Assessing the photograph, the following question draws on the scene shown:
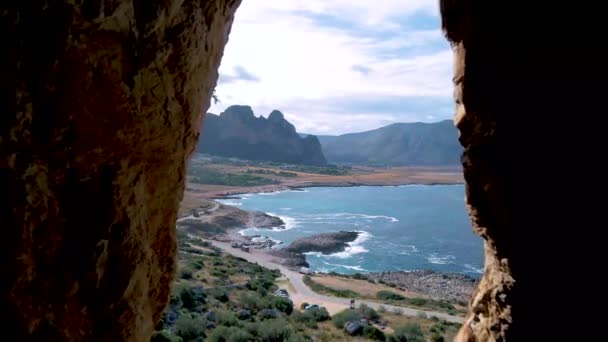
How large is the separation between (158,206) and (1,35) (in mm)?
3200

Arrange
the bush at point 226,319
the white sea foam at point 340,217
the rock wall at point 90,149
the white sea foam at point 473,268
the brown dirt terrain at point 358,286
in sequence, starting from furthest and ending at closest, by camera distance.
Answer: the white sea foam at point 340,217 → the white sea foam at point 473,268 → the brown dirt terrain at point 358,286 → the bush at point 226,319 → the rock wall at point 90,149

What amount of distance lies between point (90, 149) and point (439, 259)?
5511cm

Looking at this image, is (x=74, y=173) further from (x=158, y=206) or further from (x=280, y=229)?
(x=280, y=229)

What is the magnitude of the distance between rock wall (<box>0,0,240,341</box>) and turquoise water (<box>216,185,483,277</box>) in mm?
46237

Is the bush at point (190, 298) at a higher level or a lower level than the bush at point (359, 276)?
higher

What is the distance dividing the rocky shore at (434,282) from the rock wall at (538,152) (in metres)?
35.4

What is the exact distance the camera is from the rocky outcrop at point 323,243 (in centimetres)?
5887

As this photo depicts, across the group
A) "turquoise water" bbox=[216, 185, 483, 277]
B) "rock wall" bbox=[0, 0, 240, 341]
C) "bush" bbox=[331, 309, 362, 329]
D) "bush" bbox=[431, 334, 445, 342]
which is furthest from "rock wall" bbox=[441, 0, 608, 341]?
"turquoise water" bbox=[216, 185, 483, 277]

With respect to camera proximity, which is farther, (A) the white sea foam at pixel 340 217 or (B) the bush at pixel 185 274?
(A) the white sea foam at pixel 340 217

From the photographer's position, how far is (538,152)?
652 centimetres

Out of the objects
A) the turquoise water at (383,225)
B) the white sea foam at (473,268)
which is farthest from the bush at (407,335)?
the white sea foam at (473,268)

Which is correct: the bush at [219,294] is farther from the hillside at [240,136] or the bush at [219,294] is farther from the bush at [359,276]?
the hillside at [240,136]

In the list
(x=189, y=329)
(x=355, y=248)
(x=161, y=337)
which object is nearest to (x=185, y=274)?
(x=189, y=329)

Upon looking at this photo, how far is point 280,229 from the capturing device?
7256cm
